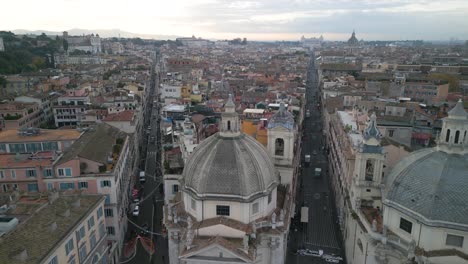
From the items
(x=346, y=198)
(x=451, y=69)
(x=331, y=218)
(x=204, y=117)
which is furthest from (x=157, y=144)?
(x=451, y=69)

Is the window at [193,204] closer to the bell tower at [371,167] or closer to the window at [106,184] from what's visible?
the window at [106,184]

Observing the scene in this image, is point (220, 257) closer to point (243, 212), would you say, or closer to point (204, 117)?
point (243, 212)

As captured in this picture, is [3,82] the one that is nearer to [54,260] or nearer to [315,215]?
[315,215]

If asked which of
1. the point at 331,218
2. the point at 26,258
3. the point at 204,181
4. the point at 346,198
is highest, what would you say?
the point at 204,181

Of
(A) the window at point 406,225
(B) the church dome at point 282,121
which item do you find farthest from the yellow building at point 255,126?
(A) the window at point 406,225

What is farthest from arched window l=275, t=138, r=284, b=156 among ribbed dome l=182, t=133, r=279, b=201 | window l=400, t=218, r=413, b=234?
window l=400, t=218, r=413, b=234

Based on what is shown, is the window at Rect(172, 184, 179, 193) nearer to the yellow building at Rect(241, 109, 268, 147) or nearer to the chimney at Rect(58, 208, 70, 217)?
the yellow building at Rect(241, 109, 268, 147)

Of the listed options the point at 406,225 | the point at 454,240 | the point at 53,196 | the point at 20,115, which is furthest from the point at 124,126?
the point at 454,240
